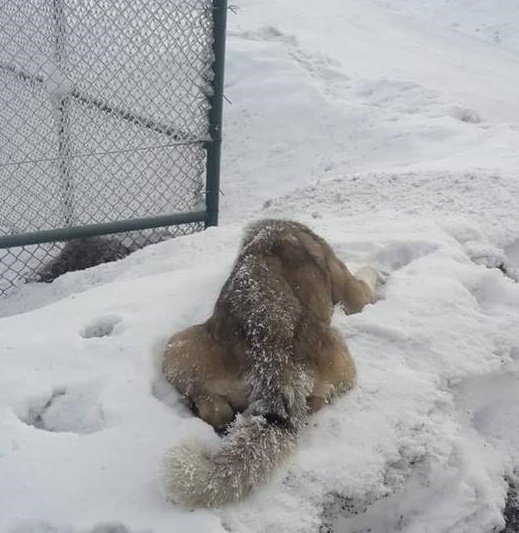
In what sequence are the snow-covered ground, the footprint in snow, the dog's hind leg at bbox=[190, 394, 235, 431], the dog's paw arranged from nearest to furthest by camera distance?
the snow-covered ground, the dog's hind leg at bbox=[190, 394, 235, 431], the footprint in snow, the dog's paw

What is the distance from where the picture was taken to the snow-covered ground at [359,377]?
7.84ft

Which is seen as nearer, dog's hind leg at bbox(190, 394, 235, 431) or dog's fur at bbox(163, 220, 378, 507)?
dog's fur at bbox(163, 220, 378, 507)

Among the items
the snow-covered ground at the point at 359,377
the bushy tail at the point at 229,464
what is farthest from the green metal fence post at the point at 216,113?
the bushy tail at the point at 229,464

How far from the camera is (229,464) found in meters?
2.35

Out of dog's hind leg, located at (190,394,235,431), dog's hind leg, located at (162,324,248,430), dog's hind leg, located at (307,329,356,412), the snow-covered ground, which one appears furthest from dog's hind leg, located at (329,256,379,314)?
dog's hind leg, located at (190,394,235,431)

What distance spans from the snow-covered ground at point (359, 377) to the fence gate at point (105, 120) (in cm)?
50

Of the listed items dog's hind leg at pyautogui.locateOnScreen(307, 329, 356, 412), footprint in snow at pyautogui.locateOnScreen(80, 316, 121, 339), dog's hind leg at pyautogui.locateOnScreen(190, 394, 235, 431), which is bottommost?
footprint in snow at pyautogui.locateOnScreen(80, 316, 121, 339)

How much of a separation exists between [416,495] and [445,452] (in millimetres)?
195

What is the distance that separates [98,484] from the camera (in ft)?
7.83

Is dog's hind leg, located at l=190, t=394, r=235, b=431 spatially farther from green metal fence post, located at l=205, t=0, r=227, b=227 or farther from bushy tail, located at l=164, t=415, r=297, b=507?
green metal fence post, located at l=205, t=0, r=227, b=227

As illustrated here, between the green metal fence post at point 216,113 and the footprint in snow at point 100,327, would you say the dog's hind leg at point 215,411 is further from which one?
the green metal fence post at point 216,113

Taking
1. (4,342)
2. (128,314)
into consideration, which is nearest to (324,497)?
(128,314)

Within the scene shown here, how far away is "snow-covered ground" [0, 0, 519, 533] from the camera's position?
2391 mm

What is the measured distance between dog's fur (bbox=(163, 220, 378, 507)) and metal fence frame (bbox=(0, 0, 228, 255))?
2.04 metres
